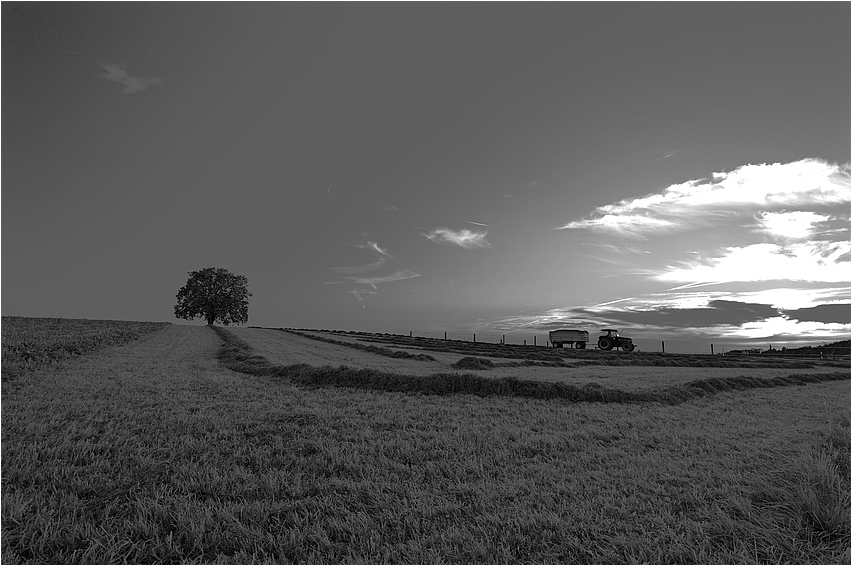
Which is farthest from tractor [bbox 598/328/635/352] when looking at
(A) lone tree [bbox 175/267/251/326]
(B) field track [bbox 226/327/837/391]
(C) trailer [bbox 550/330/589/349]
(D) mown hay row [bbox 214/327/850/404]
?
(A) lone tree [bbox 175/267/251/326]

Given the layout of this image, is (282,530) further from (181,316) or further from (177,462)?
(181,316)

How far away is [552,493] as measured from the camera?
581 cm

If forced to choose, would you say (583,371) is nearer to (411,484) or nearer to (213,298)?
(411,484)

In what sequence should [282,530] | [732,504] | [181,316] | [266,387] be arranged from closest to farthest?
[282,530], [732,504], [266,387], [181,316]

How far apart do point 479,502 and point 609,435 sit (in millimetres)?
4620

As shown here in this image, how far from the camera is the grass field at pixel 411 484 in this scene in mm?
4555

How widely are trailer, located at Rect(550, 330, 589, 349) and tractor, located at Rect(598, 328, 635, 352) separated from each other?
23.8 ft

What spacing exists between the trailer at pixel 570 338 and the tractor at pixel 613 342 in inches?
286

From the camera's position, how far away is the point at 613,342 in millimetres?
53062

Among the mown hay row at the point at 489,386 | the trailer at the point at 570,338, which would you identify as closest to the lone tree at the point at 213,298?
the trailer at the point at 570,338

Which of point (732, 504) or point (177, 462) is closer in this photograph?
point (732, 504)

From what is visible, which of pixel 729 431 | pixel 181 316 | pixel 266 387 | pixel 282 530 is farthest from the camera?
pixel 181 316

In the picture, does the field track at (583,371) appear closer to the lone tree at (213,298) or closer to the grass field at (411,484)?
the grass field at (411,484)

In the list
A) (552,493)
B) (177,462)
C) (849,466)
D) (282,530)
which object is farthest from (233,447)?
(849,466)
